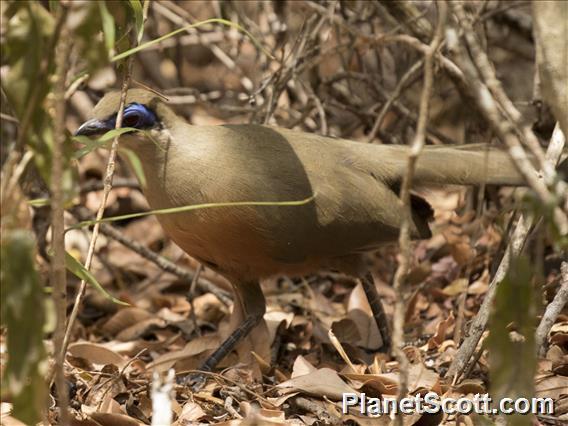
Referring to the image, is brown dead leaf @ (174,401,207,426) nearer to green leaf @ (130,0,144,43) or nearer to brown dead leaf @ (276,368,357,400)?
brown dead leaf @ (276,368,357,400)

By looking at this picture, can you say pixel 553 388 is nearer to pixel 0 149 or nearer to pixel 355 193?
pixel 355 193

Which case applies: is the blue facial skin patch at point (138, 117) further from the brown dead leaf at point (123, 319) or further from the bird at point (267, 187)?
the brown dead leaf at point (123, 319)

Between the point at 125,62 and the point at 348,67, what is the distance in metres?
2.42

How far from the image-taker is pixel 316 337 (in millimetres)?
4836

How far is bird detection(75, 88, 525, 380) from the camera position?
13.3ft

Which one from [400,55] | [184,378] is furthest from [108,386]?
[400,55]

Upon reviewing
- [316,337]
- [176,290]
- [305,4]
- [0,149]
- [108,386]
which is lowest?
[108,386]

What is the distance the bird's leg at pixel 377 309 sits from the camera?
473 centimetres

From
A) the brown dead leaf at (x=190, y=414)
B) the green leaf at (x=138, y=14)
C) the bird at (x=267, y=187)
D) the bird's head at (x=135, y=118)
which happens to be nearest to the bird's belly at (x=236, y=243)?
the bird at (x=267, y=187)

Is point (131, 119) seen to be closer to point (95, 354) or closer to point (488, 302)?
point (95, 354)

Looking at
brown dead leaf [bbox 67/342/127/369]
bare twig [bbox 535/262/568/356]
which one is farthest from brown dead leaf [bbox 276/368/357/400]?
brown dead leaf [bbox 67/342/127/369]

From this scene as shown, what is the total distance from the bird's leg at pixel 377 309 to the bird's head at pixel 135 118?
4.35ft

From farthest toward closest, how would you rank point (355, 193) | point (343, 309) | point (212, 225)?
point (343, 309) → point (355, 193) → point (212, 225)

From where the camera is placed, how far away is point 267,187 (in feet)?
13.3
